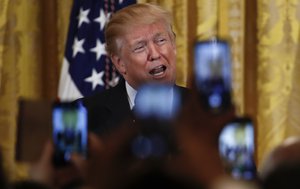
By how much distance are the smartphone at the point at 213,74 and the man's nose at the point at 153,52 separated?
1.30m

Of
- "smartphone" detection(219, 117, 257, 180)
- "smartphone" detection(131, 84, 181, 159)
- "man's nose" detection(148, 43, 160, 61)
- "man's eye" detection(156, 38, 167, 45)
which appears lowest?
"man's nose" detection(148, 43, 160, 61)

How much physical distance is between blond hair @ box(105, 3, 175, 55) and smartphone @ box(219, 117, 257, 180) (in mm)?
1285

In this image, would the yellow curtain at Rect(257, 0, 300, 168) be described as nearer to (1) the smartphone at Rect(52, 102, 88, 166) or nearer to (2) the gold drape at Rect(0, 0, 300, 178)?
(2) the gold drape at Rect(0, 0, 300, 178)

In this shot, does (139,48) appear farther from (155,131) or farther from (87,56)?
(155,131)

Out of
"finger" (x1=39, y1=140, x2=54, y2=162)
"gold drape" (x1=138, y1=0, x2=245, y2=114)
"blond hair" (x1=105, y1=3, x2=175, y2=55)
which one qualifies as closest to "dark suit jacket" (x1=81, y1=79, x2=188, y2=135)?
"blond hair" (x1=105, y1=3, x2=175, y2=55)

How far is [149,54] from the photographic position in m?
2.02

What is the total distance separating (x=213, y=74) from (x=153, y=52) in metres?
1.34

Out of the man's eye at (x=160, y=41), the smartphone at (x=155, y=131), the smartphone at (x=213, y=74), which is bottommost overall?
the man's eye at (x=160, y=41)

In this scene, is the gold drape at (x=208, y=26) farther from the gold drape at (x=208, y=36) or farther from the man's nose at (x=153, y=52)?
the man's nose at (x=153, y=52)

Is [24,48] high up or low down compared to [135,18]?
down

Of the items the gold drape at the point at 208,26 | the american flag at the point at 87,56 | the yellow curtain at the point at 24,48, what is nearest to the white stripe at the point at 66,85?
the american flag at the point at 87,56

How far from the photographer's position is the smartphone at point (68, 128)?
0.72 metres

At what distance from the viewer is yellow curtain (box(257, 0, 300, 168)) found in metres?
2.63

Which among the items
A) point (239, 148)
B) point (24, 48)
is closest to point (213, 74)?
point (239, 148)
